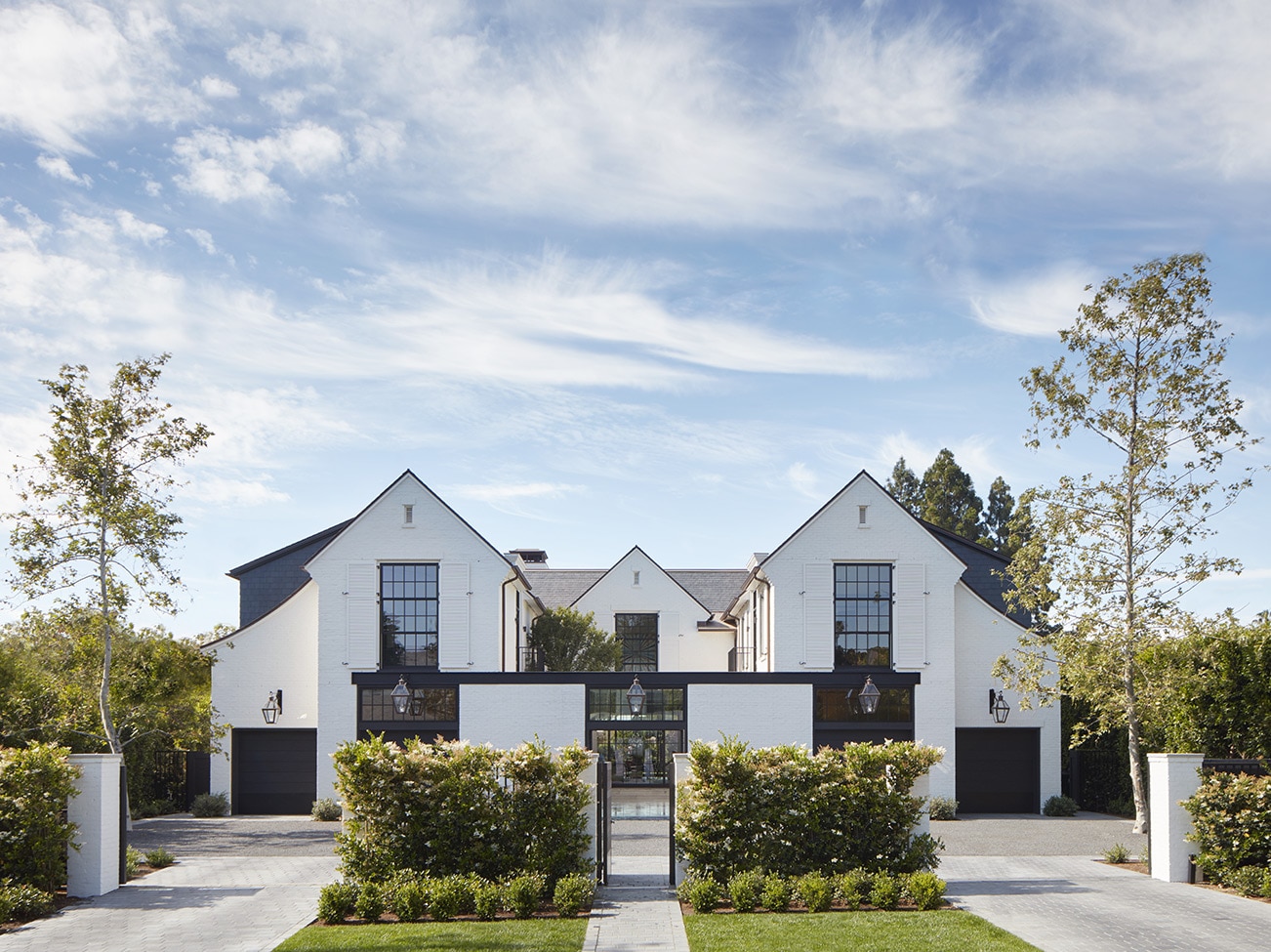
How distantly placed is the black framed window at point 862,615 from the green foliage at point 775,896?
14.7m

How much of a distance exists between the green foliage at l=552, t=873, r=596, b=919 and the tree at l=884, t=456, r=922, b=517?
39280mm

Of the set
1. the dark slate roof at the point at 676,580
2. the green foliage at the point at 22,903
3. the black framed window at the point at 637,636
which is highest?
the dark slate roof at the point at 676,580

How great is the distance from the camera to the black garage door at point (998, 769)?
28.3 m

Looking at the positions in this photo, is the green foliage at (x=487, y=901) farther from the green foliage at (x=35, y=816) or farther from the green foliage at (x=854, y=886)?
the green foliage at (x=35, y=816)

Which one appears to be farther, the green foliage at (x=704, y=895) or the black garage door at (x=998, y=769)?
the black garage door at (x=998, y=769)

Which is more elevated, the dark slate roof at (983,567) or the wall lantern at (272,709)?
the dark slate roof at (983,567)

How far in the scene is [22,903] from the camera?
13.7 m

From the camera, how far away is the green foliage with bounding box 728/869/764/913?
44.8 ft

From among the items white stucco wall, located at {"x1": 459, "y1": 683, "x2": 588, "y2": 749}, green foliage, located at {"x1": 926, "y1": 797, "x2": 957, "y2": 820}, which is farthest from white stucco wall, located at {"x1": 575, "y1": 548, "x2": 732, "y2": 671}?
green foliage, located at {"x1": 926, "y1": 797, "x2": 957, "y2": 820}

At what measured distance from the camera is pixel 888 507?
2877cm

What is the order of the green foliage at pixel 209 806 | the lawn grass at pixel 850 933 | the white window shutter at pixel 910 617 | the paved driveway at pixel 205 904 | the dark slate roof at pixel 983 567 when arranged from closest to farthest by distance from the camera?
1. the lawn grass at pixel 850 933
2. the paved driveway at pixel 205 904
3. the green foliage at pixel 209 806
4. the white window shutter at pixel 910 617
5. the dark slate roof at pixel 983 567

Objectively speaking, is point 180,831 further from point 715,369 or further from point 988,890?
point 988,890

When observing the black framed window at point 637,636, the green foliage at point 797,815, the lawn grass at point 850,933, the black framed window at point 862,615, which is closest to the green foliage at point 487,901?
the lawn grass at point 850,933

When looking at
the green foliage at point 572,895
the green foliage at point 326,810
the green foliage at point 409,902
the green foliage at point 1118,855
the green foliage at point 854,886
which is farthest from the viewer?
the green foliage at point 326,810
